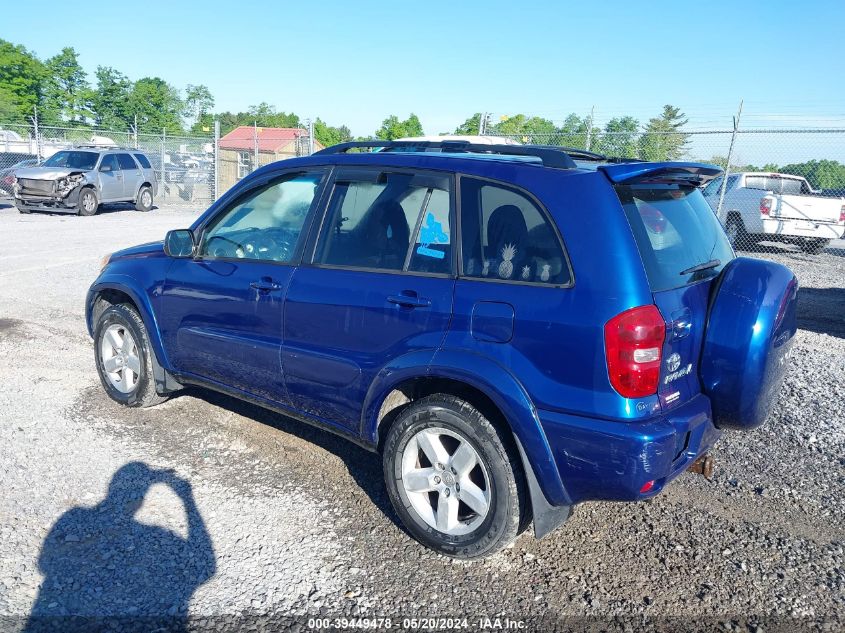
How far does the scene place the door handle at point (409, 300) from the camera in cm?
325

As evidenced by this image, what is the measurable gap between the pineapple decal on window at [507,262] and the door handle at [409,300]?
1.20 ft

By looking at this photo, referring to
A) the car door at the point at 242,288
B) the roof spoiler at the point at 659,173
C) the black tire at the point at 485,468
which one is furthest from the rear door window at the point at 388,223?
the roof spoiler at the point at 659,173

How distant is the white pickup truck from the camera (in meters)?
13.6

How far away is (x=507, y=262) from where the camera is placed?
3.13 m

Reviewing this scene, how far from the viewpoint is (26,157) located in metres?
25.8

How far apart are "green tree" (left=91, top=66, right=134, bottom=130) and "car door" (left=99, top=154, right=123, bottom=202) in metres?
53.7

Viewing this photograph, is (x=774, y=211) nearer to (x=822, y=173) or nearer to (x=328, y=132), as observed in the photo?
(x=822, y=173)

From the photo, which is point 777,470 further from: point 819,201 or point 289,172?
point 819,201

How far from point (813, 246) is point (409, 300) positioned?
555 inches

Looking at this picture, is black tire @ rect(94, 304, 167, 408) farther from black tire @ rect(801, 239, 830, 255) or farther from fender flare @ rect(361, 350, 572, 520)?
black tire @ rect(801, 239, 830, 255)

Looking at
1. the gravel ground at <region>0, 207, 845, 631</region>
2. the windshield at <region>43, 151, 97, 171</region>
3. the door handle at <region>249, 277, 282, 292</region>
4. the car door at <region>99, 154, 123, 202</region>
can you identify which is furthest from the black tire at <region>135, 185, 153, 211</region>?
the door handle at <region>249, 277, 282, 292</region>

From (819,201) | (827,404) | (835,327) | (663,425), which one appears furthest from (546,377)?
(819,201)

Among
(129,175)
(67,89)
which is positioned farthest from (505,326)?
(67,89)

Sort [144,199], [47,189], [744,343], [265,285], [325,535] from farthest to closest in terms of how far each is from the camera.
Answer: [144,199] < [47,189] < [265,285] < [325,535] < [744,343]
